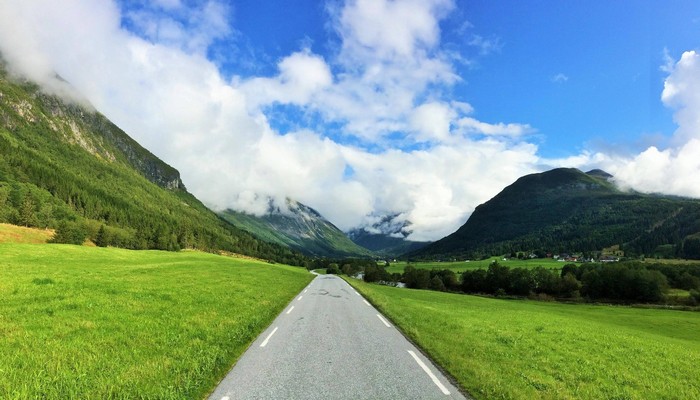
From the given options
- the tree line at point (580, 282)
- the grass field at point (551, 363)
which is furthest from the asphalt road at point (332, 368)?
the tree line at point (580, 282)

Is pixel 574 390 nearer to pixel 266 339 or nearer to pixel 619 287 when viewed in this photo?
pixel 266 339

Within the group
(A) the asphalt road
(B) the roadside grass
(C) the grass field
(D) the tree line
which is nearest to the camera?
(A) the asphalt road

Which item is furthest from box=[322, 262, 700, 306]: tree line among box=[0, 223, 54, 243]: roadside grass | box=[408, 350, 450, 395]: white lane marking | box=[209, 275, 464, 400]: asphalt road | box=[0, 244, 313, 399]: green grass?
box=[408, 350, 450, 395]: white lane marking

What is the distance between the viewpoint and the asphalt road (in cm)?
994

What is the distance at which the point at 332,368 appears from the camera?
1211 cm

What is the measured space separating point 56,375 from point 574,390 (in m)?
14.5

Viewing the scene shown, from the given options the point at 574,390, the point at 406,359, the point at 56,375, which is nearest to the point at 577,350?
the point at 574,390

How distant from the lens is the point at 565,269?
154 meters

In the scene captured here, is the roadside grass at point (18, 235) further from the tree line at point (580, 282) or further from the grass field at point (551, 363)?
the tree line at point (580, 282)

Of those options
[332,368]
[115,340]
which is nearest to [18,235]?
[115,340]

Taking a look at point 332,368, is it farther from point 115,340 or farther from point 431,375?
point 115,340

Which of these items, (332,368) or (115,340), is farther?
(115,340)

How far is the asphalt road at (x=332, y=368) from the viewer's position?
32.6 feet

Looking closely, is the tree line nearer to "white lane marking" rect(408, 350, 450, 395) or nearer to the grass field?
the grass field
